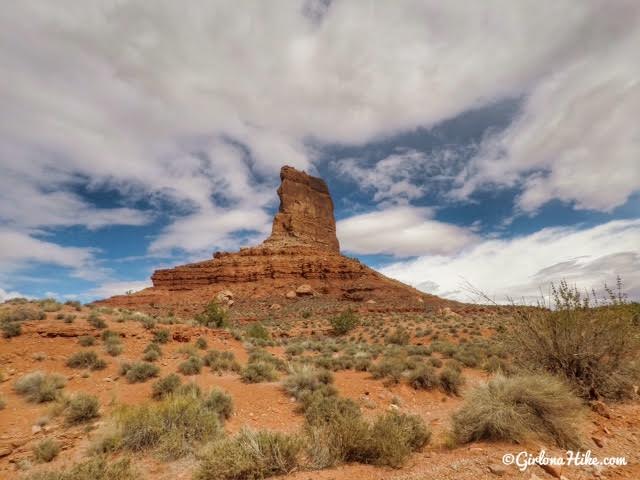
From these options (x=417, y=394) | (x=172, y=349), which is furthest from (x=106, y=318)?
(x=417, y=394)

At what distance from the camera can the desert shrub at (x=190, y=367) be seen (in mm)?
11945

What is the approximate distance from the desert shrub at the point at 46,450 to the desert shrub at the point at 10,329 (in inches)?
360

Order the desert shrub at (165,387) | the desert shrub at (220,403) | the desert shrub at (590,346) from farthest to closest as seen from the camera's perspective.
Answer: the desert shrub at (165,387), the desert shrub at (220,403), the desert shrub at (590,346)

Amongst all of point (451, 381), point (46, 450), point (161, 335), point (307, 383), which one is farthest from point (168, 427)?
point (161, 335)

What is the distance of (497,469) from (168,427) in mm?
5572

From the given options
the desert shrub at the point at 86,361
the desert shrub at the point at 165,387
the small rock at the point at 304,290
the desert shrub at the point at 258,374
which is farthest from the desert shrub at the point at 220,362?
the small rock at the point at 304,290

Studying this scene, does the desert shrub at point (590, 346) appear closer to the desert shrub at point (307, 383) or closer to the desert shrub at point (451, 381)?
the desert shrub at point (451, 381)

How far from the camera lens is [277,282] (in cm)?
6022

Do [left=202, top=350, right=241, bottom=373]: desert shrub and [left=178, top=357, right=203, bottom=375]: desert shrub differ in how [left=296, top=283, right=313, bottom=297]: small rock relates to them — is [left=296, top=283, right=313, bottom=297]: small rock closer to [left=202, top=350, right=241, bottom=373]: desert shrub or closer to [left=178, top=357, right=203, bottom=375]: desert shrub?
[left=202, top=350, right=241, bottom=373]: desert shrub

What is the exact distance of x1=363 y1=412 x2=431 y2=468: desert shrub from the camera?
442 cm

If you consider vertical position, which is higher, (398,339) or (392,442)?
(398,339)

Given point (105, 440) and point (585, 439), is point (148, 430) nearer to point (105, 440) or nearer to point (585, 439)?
point (105, 440)

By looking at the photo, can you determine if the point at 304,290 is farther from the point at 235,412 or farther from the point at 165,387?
the point at 235,412

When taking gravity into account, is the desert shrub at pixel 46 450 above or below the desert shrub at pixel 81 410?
below
